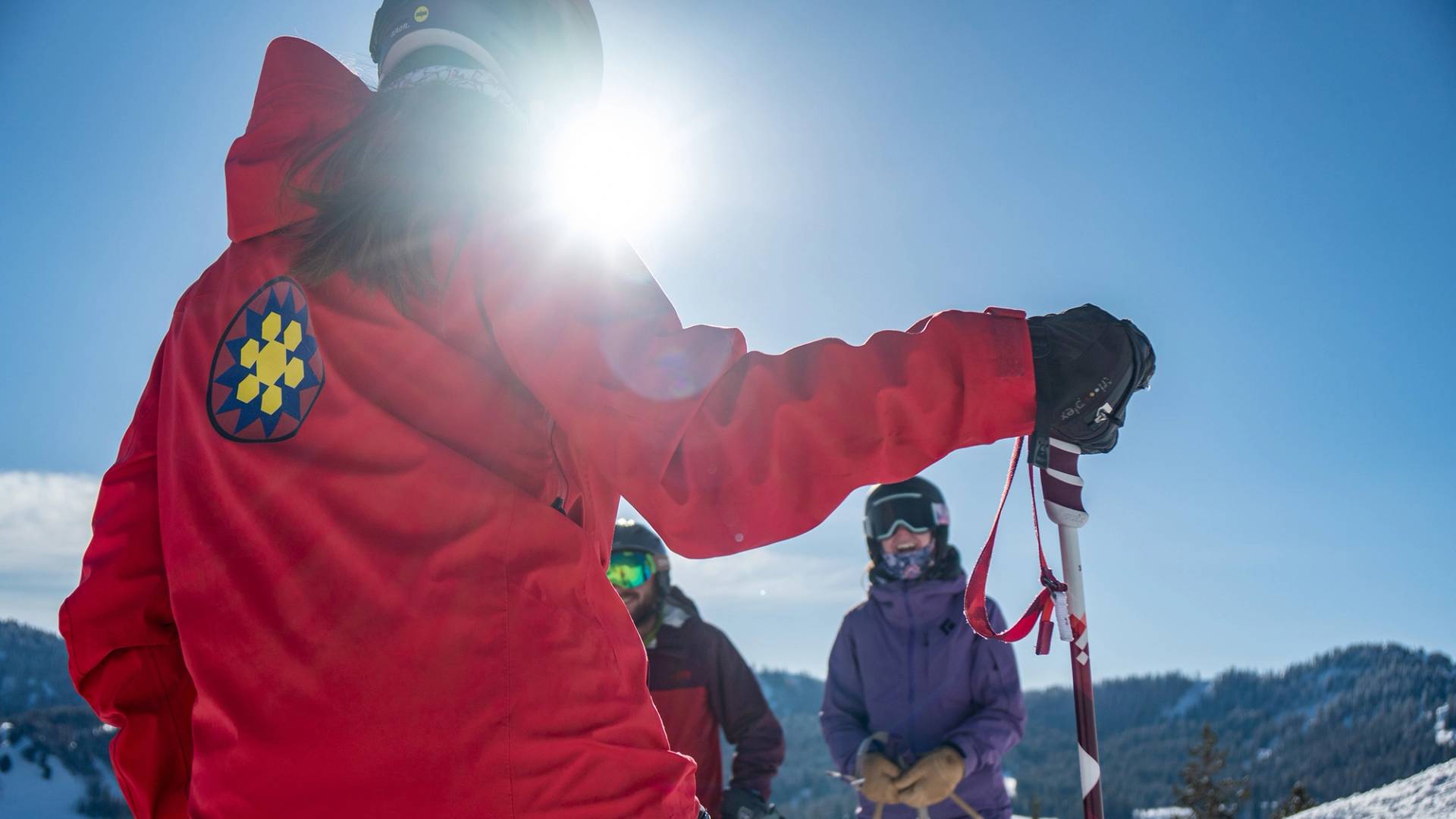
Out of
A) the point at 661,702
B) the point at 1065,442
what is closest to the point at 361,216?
the point at 1065,442

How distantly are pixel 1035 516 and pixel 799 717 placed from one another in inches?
4732

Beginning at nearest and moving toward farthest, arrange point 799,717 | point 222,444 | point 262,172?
1. point 222,444
2. point 262,172
3. point 799,717

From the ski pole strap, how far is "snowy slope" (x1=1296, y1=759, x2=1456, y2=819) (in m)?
2.72

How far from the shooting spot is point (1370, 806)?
151 inches

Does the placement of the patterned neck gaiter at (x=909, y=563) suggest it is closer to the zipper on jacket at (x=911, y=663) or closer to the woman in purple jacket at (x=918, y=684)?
the woman in purple jacket at (x=918, y=684)

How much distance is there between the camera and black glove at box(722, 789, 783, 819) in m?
4.79

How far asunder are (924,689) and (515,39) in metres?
4.42

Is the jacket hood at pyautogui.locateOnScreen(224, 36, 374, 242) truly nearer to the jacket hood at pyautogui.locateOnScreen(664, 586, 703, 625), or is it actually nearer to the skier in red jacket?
the skier in red jacket

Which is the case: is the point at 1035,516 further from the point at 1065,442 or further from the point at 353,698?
the point at 353,698

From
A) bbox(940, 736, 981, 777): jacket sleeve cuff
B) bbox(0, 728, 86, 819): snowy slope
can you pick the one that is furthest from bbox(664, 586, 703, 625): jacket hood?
bbox(0, 728, 86, 819): snowy slope

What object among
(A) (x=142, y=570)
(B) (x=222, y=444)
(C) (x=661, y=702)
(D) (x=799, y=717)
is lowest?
(D) (x=799, y=717)

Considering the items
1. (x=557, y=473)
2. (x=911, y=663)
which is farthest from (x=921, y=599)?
(x=557, y=473)

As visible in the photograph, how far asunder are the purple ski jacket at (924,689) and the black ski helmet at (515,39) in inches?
160

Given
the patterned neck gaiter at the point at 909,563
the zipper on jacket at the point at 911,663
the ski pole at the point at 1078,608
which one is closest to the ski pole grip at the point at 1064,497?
the ski pole at the point at 1078,608
